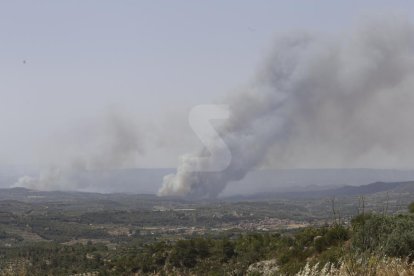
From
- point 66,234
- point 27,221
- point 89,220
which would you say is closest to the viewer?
point 66,234

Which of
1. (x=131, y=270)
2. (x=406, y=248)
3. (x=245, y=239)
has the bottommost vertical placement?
(x=131, y=270)

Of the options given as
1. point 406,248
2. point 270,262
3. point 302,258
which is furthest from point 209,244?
point 406,248

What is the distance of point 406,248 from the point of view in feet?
33.5

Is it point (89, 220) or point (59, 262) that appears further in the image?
point (89, 220)

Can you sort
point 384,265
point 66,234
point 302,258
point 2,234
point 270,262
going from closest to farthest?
point 384,265 < point 302,258 < point 270,262 < point 2,234 < point 66,234

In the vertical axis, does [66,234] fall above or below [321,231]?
below

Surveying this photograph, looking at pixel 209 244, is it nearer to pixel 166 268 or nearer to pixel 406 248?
pixel 166 268

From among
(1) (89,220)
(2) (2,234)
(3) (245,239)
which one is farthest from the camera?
(1) (89,220)

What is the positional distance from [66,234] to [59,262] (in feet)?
286

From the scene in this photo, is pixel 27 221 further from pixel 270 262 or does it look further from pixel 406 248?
pixel 406 248

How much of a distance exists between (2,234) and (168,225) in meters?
76.7

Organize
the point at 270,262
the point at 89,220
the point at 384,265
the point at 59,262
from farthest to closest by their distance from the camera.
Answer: the point at 89,220, the point at 59,262, the point at 270,262, the point at 384,265

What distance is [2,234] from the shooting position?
139 meters

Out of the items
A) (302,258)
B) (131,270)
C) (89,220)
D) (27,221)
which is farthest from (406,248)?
(89,220)
